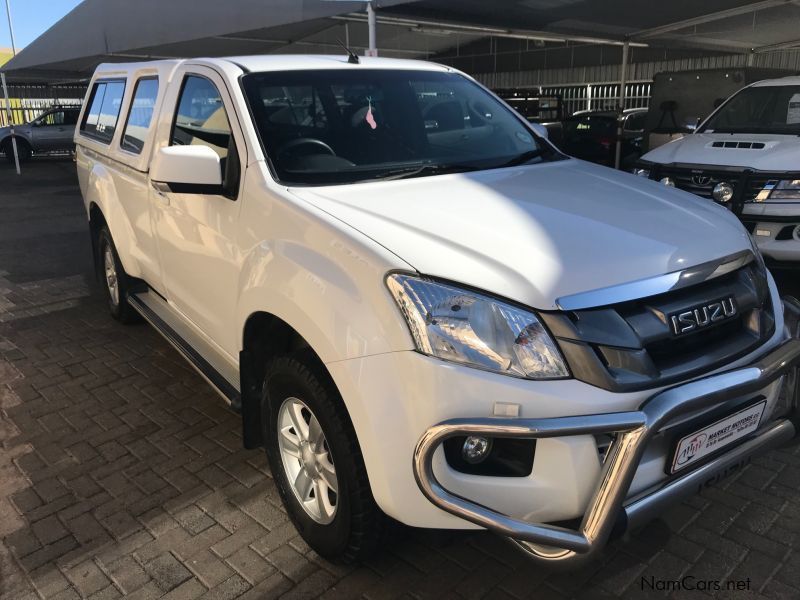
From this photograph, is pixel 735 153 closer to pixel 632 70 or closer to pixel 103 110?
pixel 103 110

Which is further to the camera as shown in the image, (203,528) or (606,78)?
(606,78)

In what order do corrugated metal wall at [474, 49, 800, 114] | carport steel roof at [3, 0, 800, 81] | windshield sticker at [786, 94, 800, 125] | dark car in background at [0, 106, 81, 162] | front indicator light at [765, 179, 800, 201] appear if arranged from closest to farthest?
1. front indicator light at [765, 179, 800, 201]
2. windshield sticker at [786, 94, 800, 125]
3. carport steel roof at [3, 0, 800, 81]
4. corrugated metal wall at [474, 49, 800, 114]
5. dark car in background at [0, 106, 81, 162]

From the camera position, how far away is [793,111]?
6.54 metres

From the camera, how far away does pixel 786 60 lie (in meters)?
17.2

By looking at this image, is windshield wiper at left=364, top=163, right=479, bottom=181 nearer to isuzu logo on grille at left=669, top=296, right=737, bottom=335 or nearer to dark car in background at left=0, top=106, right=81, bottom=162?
isuzu logo on grille at left=669, top=296, right=737, bottom=335

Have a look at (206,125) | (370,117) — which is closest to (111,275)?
(206,125)

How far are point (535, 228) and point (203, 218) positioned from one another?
159cm

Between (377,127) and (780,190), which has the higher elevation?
(377,127)

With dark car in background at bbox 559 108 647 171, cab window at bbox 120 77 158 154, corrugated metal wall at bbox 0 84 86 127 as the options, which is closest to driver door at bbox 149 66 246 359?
cab window at bbox 120 77 158 154

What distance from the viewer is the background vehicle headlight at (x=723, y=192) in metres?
5.57

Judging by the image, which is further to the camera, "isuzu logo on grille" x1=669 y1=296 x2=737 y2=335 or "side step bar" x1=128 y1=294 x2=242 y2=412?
"side step bar" x1=128 y1=294 x2=242 y2=412

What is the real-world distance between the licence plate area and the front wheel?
0.99 meters

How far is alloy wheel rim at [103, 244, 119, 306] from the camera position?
510 cm
